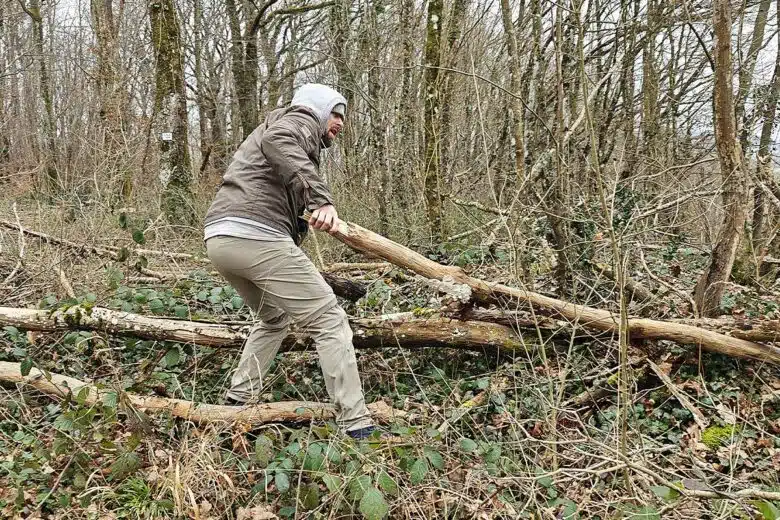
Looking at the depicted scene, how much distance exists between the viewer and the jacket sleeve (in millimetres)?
3059

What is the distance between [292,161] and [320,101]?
0.50 metres

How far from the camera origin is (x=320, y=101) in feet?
11.0

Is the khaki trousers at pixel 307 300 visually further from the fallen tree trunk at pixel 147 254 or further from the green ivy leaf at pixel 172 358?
the green ivy leaf at pixel 172 358

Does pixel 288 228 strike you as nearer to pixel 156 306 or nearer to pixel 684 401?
pixel 156 306

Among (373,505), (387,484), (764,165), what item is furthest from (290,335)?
(764,165)

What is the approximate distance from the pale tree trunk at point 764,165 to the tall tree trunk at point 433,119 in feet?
10.1

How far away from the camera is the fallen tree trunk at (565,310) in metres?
3.56

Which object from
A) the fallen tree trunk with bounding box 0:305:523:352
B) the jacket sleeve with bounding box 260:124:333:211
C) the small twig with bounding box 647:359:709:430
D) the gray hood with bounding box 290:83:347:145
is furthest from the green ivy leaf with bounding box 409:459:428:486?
the gray hood with bounding box 290:83:347:145

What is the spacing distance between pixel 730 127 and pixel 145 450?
4185 mm

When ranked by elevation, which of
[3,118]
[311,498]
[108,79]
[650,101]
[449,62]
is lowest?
[311,498]

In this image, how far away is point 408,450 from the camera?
2828mm

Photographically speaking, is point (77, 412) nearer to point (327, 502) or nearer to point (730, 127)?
point (327, 502)

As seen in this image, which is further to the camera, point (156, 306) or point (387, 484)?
point (156, 306)

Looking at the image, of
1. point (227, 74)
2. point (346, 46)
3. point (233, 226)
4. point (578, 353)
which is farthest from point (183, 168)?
point (227, 74)
